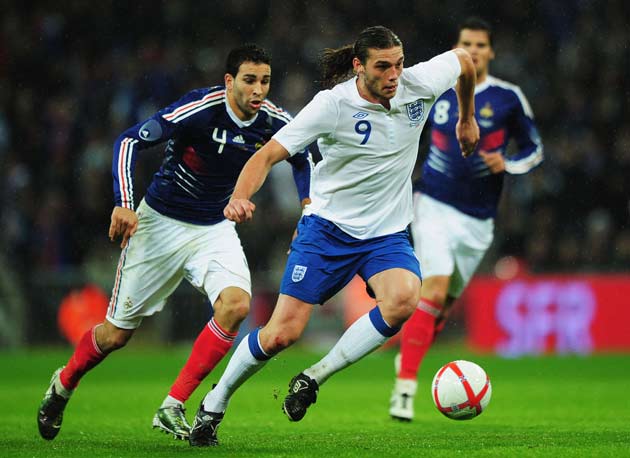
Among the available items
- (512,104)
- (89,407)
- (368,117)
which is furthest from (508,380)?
(368,117)

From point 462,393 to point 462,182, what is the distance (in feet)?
8.27

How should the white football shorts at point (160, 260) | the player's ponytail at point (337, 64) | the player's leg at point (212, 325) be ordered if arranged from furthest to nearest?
1. the white football shorts at point (160, 260)
2. the player's leg at point (212, 325)
3. the player's ponytail at point (337, 64)

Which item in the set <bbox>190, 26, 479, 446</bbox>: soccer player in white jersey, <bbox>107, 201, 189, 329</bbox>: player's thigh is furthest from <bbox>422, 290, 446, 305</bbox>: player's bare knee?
<bbox>107, 201, 189, 329</bbox>: player's thigh

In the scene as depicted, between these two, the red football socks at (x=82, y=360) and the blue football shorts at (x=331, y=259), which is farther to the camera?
the red football socks at (x=82, y=360)

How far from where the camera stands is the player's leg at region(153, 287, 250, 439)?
6.85m

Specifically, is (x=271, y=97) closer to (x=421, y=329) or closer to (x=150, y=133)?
(x=421, y=329)

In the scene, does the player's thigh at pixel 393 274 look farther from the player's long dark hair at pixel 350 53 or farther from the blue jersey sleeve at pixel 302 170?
the player's long dark hair at pixel 350 53

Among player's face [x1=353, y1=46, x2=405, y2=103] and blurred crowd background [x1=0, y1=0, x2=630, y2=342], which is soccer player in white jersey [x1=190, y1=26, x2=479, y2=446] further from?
blurred crowd background [x1=0, y1=0, x2=630, y2=342]

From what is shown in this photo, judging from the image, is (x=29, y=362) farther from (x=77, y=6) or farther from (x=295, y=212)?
(x=77, y=6)

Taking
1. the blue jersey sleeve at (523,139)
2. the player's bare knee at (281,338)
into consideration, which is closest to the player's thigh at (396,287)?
the player's bare knee at (281,338)

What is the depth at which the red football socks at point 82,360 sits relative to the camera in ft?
23.9

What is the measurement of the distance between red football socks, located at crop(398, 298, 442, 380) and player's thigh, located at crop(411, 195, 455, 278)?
0.87ft

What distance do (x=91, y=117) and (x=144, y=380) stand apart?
23.0 ft

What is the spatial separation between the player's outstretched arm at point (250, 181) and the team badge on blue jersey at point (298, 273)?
0.63m
